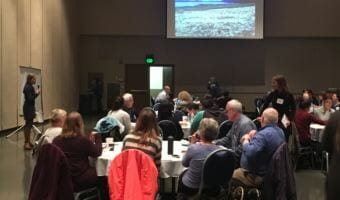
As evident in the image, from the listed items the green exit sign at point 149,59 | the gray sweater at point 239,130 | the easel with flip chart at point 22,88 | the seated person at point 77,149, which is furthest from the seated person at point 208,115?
the green exit sign at point 149,59

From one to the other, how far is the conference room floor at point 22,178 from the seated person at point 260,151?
4.90 ft

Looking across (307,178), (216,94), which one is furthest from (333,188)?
(216,94)

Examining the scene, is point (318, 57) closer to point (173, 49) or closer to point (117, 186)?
point (173, 49)

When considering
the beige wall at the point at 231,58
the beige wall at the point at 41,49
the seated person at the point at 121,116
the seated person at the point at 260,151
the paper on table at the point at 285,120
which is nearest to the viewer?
the seated person at the point at 260,151

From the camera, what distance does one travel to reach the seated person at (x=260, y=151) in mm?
4523

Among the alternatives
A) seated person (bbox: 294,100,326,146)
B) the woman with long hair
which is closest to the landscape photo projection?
seated person (bbox: 294,100,326,146)

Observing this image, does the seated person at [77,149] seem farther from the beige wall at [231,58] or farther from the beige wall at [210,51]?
the beige wall at [231,58]

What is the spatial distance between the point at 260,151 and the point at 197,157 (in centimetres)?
73

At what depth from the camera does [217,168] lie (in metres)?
4.07

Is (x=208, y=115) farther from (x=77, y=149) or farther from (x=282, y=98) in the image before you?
(x=77, y=149)

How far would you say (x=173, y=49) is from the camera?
1995 centimetres

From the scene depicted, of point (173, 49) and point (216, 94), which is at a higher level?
point (173, 49)

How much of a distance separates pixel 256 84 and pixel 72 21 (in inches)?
332

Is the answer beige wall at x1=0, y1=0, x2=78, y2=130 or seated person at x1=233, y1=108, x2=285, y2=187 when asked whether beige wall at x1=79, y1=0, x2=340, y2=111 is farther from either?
seated person at x1=233, y1=108, x2=285, y2=187
